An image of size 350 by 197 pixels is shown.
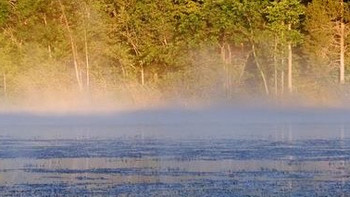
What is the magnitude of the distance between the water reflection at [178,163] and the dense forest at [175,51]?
2753 centimetres

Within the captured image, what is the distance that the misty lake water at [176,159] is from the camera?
22.1m

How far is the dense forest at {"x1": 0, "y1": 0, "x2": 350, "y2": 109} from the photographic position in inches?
2753

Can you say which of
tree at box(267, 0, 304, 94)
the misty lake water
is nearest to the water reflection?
the misty lake water

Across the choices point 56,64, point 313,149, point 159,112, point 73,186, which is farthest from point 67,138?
point 56,64

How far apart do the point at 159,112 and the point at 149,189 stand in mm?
42222

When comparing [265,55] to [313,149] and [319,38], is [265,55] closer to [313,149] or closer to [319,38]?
[319,38]

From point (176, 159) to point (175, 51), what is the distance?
4679cm

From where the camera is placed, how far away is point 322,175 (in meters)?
24.1

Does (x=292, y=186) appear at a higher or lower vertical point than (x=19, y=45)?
lower

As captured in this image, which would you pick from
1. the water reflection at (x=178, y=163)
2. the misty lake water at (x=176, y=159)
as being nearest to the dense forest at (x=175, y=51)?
the misty lake water at (x=176, y=159)

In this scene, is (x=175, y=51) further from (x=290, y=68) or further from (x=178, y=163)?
(x=178, y=163)

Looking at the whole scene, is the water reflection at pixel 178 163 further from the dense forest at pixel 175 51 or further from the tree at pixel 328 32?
the dense forest at pixel 175 51

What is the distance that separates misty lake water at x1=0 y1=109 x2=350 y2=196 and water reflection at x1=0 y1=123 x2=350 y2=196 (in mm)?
24

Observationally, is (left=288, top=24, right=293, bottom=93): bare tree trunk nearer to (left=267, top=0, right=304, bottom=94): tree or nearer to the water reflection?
(left=267, top=0, right=304, bottom=94): tree
